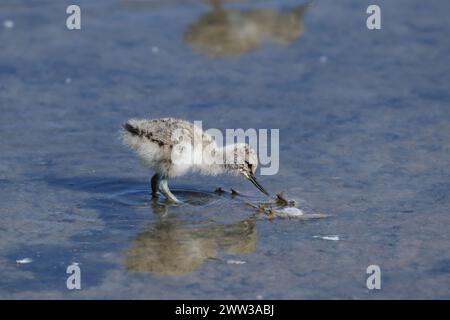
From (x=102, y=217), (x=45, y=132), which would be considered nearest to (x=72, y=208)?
(x=102, y=217)

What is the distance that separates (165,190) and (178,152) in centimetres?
34

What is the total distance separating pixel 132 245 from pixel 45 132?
2.33 meters

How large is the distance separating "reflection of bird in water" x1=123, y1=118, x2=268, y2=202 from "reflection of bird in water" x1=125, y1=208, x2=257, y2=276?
0.43 meters

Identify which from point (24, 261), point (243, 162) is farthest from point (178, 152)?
point (24, 261)

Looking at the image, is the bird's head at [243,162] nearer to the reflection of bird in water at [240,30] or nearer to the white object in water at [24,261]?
the white object in water at [24,261]

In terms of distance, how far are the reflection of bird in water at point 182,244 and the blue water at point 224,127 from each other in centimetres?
2

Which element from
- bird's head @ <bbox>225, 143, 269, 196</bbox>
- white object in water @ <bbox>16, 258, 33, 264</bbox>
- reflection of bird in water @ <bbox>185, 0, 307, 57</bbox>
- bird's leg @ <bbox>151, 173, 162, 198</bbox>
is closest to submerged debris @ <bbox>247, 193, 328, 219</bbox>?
bird's head @ <bbox>225, 143, 269, 196</bbox>

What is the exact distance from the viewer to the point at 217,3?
11273 mm

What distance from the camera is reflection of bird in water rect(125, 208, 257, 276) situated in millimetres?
5832

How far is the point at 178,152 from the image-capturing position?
6.76 meters

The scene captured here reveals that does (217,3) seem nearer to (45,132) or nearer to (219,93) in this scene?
(219,93)

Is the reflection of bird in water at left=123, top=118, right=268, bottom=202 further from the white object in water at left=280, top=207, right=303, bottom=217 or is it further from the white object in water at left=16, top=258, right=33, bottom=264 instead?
the white object in water at left=16, top=258, right=33, bottom=264

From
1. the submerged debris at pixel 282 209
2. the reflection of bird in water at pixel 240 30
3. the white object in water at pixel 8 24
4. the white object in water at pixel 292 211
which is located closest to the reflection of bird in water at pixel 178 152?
the submerged debris at pixel 282 209
